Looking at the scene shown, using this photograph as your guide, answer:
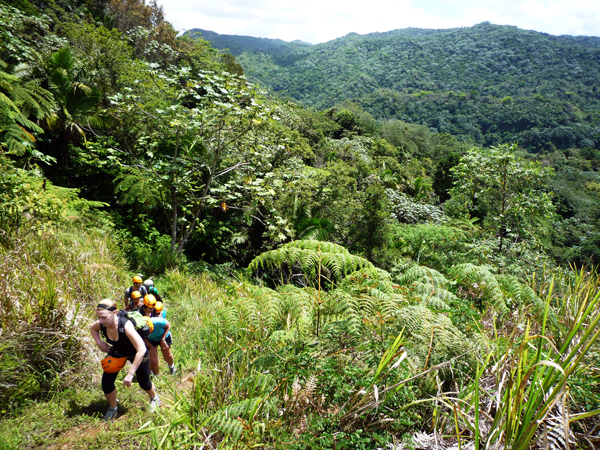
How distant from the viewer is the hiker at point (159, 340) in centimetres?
305

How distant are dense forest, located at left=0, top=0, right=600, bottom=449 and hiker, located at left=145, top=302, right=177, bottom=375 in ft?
0.50

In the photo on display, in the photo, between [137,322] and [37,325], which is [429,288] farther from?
[37,325]

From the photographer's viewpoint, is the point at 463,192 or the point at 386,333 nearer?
the point at 386,333

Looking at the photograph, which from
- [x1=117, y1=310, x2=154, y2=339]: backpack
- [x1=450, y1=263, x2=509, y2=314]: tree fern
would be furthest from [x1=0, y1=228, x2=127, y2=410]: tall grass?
[x1=450, y1=263, x2=509, y2=314]: tree fern

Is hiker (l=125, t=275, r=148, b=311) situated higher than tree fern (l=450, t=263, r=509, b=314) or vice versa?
tree fern (l=450, t=263, r=509, b=314)

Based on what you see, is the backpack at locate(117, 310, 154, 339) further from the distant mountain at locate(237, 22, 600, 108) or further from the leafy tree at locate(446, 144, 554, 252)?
the distant mountain at locate(237, 22, 600, 108)

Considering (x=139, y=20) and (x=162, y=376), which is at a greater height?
(x=139, y=20)

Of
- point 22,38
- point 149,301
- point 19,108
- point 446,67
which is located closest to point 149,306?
point 149,301

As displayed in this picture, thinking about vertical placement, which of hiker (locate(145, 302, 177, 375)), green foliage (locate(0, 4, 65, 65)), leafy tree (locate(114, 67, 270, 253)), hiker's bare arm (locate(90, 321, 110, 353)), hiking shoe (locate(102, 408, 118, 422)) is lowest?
hiking shoe (locate(102, 408, 118, 422))

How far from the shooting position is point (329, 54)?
381 ft

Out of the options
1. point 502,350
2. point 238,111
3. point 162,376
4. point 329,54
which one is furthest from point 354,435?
point 329,54

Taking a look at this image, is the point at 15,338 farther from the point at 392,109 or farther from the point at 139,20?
the point at 392,109

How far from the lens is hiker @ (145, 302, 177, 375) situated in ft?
10.0

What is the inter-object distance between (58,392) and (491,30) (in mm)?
163404
